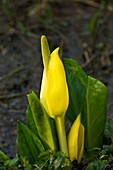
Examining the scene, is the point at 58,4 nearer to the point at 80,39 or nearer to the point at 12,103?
the point at 80,39

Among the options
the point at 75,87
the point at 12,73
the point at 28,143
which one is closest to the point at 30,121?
the point at 28,143

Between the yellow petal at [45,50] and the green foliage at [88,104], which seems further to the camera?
the green foliage at [88,104]

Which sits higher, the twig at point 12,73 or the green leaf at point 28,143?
the green leaf at point 28,143

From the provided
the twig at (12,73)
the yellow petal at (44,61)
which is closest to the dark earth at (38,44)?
the twig at (12,73)

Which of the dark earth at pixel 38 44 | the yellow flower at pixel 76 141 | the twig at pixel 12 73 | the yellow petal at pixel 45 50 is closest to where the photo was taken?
the yellow petal at pixel 45 50

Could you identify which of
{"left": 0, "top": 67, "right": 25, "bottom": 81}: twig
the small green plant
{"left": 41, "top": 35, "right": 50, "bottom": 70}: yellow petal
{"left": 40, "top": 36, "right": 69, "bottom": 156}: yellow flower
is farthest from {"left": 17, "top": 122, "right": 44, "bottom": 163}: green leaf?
{"left": 0, "top": 67, "right": 25, "bottom": 81}: twig

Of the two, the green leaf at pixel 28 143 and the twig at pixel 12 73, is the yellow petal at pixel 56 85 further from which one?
the twig at pixel 12 73
